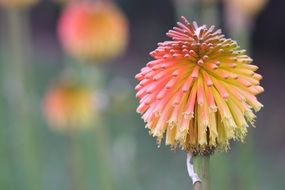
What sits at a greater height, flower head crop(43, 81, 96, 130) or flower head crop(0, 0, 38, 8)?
flower head crop(0, 0, 38, 8)

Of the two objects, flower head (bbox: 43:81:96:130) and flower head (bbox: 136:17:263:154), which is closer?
flower head (bbox: 136:17:263:154)

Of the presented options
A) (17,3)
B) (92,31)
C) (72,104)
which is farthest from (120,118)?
(92,31)

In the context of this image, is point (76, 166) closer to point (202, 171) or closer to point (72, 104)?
point (72, 104)

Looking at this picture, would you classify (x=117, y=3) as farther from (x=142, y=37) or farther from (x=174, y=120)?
(x=174, y=120)

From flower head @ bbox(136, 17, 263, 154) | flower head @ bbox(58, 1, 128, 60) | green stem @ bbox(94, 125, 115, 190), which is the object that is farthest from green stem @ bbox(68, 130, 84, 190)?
flower head @ bbox(136, 17, 263, 154)

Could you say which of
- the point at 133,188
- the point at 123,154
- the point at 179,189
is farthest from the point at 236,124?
the point at 179,189

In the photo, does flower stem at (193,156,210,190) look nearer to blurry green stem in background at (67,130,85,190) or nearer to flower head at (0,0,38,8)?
blurry green stem in background at (67,130,85,190)
